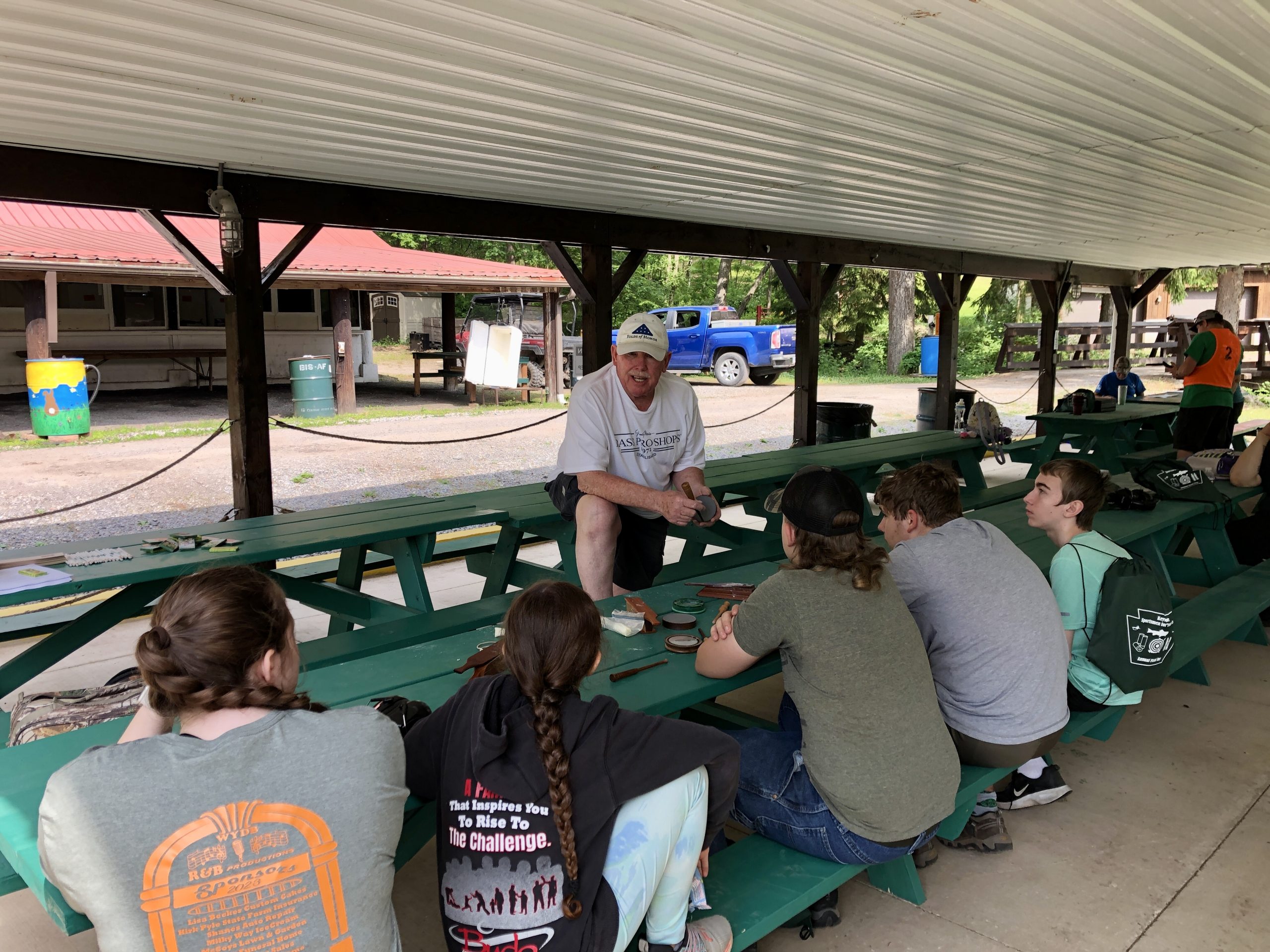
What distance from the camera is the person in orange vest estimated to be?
25.4 feet

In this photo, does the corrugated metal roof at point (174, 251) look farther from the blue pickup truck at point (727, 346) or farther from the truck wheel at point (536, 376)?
the blue pickup truck at point (727, 346)

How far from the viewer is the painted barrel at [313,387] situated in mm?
14555

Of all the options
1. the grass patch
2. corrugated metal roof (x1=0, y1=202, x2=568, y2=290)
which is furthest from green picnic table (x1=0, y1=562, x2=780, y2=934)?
the grass patch

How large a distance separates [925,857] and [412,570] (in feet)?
8.24

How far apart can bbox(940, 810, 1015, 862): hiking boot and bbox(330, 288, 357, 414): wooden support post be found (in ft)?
44.5

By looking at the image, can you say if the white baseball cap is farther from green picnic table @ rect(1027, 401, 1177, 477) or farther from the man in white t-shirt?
green picnic table @ rect(1027, 401, 1177, 477)

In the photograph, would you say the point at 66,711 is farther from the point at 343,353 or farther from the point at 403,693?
the point at 343,353

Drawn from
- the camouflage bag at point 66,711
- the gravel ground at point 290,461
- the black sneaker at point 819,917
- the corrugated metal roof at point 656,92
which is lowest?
the gravel ground at point 290,461

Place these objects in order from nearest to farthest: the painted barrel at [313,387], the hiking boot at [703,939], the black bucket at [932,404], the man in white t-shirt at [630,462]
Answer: the hiking boot at [703,939] → the man in white t-shirt at [630,462] → the black bucket at [932,404] → the painted barrel at [313,387]

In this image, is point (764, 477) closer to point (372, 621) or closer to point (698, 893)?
point (372, 621)

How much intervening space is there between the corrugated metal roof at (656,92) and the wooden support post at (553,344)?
1146 centimetres

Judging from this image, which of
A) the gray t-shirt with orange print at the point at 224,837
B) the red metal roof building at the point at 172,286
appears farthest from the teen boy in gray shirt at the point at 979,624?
the red metal roof building at the point at 172,286

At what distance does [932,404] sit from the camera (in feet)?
35.2

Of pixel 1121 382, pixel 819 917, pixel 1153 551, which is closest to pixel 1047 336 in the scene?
pixel 1121 382
